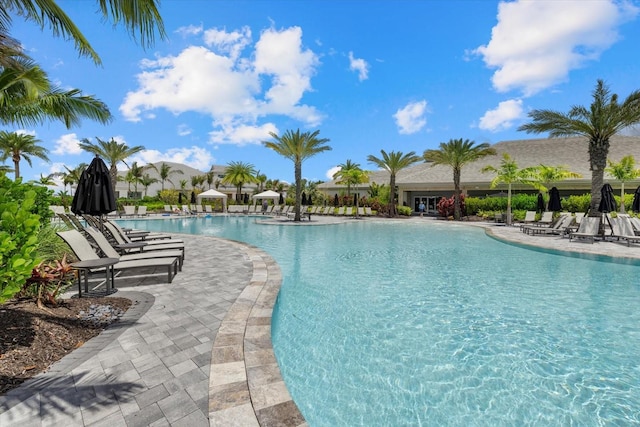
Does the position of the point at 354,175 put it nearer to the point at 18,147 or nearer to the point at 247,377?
the point at 247,377

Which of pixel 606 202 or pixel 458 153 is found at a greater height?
pixel 458 153

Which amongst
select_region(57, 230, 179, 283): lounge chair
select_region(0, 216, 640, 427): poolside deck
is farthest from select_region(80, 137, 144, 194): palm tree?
select_region(0, 216, 640, 427): poolside deck

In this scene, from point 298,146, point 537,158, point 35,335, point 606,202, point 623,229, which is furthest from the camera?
point 537,158

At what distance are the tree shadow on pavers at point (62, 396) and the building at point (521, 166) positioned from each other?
31747 mm

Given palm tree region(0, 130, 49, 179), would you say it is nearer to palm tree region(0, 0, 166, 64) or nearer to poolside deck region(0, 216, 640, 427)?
palm tree region(0, 0, 166, 64)

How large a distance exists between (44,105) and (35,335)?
8339 mm

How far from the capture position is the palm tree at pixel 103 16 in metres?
4.19

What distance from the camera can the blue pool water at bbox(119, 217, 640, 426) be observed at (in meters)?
2.83

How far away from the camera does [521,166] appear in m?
30.8

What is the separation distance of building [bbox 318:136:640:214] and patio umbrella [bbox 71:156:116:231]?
29.5m

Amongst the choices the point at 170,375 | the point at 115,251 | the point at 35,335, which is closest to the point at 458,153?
the point at 115,251

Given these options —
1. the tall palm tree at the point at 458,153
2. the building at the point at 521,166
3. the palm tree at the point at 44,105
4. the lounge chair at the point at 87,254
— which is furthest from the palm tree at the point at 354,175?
the lounge chair at the point at 87,254

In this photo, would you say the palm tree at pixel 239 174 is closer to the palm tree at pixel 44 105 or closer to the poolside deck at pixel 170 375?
the palm tree at pixel 44 105

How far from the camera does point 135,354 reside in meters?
3.22
